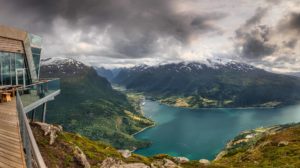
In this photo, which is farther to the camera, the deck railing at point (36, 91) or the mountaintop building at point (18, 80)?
the deck railing at point (36, 91)

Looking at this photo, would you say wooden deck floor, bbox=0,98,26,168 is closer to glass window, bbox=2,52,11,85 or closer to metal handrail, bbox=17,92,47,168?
metal handrail, bbox=17,92,47,168

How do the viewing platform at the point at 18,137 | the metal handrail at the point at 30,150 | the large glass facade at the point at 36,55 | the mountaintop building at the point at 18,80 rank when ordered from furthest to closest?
the large glass facade at the point at 36,55, the mountaintop building at the point at 18,80, the viewing platform at the point at 18,137, the metal handrail at the point at 30,150

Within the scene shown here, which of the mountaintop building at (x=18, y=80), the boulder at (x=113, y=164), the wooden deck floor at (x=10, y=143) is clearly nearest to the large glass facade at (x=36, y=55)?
the mountaintop building at (x=18, y=80)

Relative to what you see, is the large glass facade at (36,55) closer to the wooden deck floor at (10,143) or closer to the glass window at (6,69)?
the glass window at (6,69)

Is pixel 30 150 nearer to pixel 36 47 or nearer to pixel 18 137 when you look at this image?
pixel 18 137

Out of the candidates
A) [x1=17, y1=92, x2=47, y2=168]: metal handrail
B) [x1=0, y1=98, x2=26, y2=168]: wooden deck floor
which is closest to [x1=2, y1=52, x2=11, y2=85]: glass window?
[x1=0, y1=98, x2=26, y2=168]: wooden deck floor

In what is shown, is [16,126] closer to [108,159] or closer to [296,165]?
[108,159]

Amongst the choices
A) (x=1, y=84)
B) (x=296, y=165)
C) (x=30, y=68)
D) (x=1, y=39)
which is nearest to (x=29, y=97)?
(x=1, y=84)
